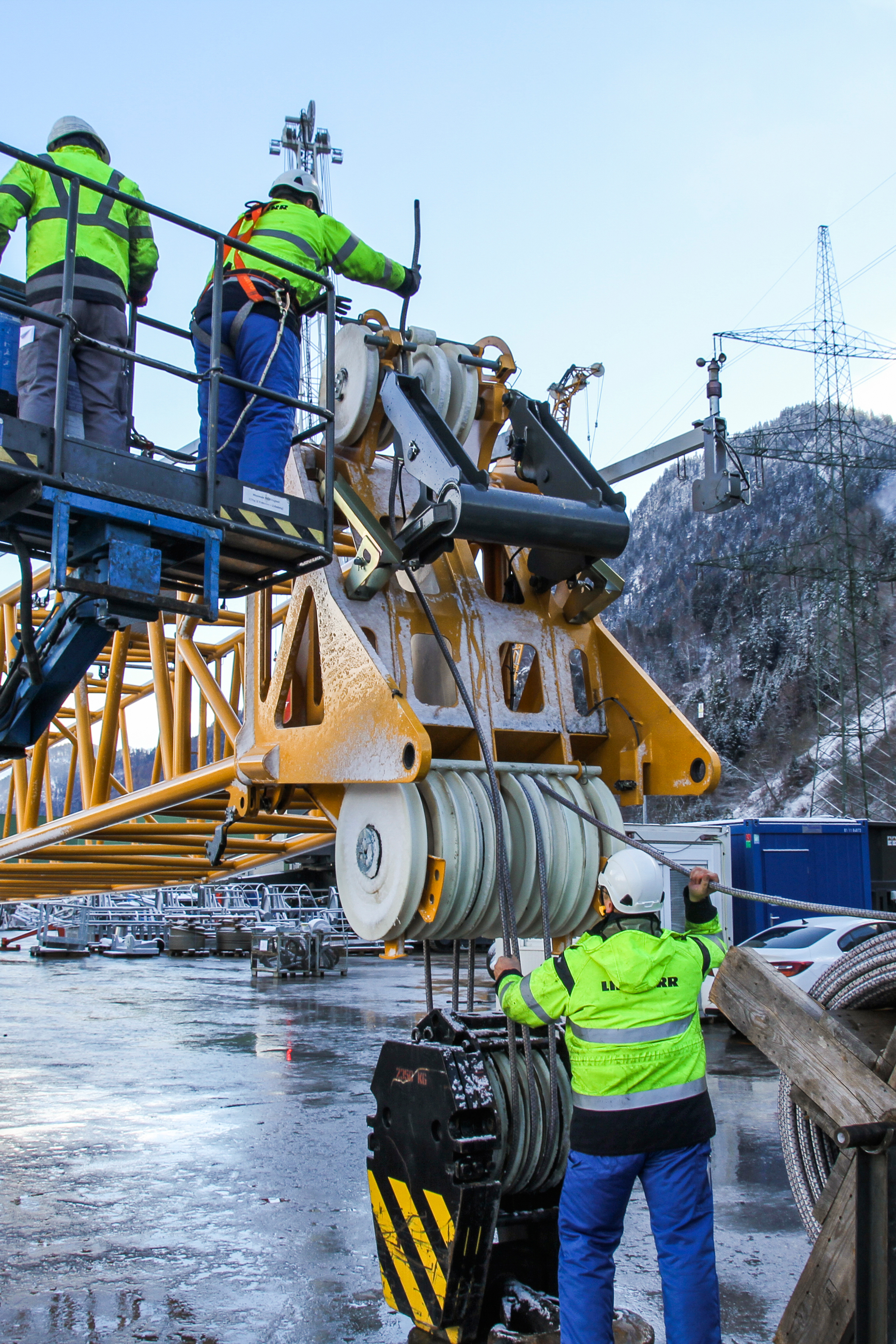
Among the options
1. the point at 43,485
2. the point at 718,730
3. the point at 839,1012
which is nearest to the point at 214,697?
the point at 43,485

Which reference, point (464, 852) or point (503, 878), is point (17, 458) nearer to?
point (464, 852)

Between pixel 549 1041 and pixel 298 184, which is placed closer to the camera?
pixel 549 1041

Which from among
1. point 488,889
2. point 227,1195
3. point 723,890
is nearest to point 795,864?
point 227,1195

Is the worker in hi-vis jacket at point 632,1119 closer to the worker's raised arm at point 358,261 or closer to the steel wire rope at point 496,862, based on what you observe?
the steel wire rope at point 496,862

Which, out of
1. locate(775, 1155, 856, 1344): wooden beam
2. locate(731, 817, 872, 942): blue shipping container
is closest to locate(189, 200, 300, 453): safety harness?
locate(775, 1155, 856, 1344): wooden beam

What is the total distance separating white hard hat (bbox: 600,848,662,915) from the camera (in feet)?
10.9

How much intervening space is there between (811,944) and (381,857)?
29.5 ft

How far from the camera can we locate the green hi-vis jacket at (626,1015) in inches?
126

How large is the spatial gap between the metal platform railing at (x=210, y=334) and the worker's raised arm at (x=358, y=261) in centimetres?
12

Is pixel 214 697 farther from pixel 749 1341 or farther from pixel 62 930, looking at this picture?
pixel 62 930

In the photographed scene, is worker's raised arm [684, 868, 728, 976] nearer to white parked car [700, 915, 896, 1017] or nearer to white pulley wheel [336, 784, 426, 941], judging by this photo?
white pulley wheel [336, 784, 426, 941]

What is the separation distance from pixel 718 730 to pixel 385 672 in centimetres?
6355

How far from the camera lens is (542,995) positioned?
130 inches

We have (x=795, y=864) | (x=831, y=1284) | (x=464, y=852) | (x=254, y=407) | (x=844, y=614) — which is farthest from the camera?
(x=844, y=614)
